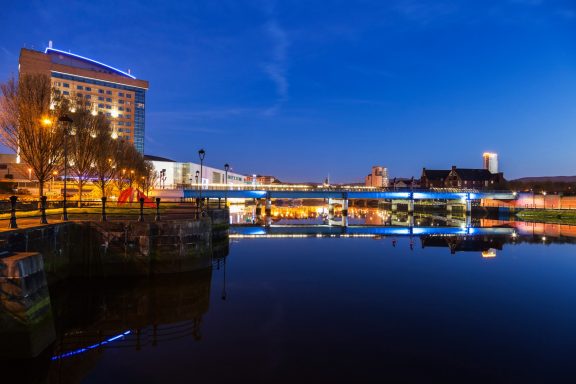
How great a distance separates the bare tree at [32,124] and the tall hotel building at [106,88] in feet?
399

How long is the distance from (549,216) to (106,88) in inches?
6375

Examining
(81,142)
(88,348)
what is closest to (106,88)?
(81,142)

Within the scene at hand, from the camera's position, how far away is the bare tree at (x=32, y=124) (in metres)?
31.1

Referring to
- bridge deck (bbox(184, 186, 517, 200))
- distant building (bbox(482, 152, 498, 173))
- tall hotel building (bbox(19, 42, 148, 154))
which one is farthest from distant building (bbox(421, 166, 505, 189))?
tall hotel building (bbox(19, 42, 148, 154))

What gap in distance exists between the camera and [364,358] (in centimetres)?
1254

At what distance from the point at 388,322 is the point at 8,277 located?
44.1ft

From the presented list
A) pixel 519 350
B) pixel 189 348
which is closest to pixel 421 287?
pixel 519 350

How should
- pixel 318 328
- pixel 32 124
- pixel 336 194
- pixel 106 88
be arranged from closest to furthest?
pixel 318 328 → pixel 32 124 → pixel 336 194 → pixel 106 88

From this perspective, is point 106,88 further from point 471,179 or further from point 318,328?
point 318,328

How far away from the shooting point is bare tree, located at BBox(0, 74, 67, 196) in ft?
102

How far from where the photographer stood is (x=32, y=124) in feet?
102

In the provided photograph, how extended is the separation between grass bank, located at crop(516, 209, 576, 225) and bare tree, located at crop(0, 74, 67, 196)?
290ft

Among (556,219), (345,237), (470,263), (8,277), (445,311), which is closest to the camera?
(8,277)

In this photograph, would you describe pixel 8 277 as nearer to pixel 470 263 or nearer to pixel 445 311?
pixel 445 311
